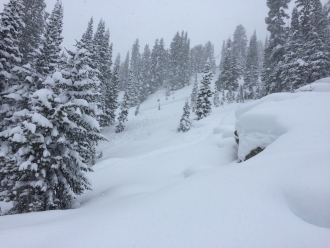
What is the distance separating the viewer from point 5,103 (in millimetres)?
12516

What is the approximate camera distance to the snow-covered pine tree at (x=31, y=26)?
18.4 meters

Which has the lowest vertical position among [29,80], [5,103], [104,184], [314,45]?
[104,184]

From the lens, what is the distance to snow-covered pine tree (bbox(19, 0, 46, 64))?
18.4 meters

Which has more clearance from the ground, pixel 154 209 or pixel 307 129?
pixel 307 129

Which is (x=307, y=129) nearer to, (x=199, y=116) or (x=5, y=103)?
(x=5, y=103)

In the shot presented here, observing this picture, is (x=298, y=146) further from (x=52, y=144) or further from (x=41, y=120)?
(x=52, y=144)

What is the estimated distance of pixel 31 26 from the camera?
65.4 feet

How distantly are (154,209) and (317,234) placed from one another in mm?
2624

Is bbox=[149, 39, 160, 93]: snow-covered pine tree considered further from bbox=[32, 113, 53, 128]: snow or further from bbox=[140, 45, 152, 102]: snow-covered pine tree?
bbox=[32, 113, 53, 128]: snow

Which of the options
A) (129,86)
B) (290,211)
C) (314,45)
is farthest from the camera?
(129,86)

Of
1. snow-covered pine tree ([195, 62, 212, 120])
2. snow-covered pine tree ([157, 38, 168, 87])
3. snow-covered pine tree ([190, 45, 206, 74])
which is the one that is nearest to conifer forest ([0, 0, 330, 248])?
snow-covered pine tree ([195, 62, 212, 120])

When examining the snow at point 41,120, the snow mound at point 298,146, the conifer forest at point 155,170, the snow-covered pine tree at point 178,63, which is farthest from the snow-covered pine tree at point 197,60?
the snow at point 41,120

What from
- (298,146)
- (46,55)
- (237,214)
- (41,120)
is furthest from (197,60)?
(237,214)

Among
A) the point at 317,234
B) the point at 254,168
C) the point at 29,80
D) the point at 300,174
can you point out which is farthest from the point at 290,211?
the point at 29,80
